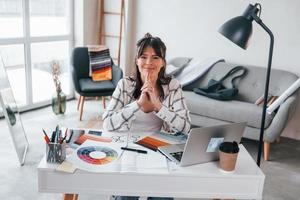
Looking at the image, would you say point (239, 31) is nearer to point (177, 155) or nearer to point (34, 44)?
point (177, 155)

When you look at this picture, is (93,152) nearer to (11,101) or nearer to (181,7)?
(11,101)

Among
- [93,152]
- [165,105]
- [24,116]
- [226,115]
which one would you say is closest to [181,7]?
[226,115]

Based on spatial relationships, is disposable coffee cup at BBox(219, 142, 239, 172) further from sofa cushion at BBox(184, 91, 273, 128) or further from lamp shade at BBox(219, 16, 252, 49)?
sofa cushion at BBox(184, 91, 273, 128)

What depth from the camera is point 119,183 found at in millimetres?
1308

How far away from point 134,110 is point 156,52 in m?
0.32

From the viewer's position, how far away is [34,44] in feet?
13.8

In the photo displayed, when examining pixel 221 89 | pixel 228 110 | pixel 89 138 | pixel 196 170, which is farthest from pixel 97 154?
pixel 221 89

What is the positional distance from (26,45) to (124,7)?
1395 mm

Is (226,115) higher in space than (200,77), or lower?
lower

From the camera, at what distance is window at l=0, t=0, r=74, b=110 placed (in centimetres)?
388

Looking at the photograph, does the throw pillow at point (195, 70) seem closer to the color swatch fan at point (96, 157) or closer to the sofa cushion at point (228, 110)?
the sofa cushion at point (228, 110)

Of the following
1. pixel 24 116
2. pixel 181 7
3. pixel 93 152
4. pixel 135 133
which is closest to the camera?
pixel 93 152

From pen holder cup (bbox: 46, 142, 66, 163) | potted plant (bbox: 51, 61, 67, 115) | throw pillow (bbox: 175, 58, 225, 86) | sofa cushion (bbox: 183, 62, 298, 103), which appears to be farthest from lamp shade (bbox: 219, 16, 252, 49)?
potted plant (bbox: 51, 61, 67, 115)

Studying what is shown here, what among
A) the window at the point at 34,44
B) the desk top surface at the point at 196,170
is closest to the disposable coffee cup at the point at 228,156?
the desk top surface at the point at 196,170
